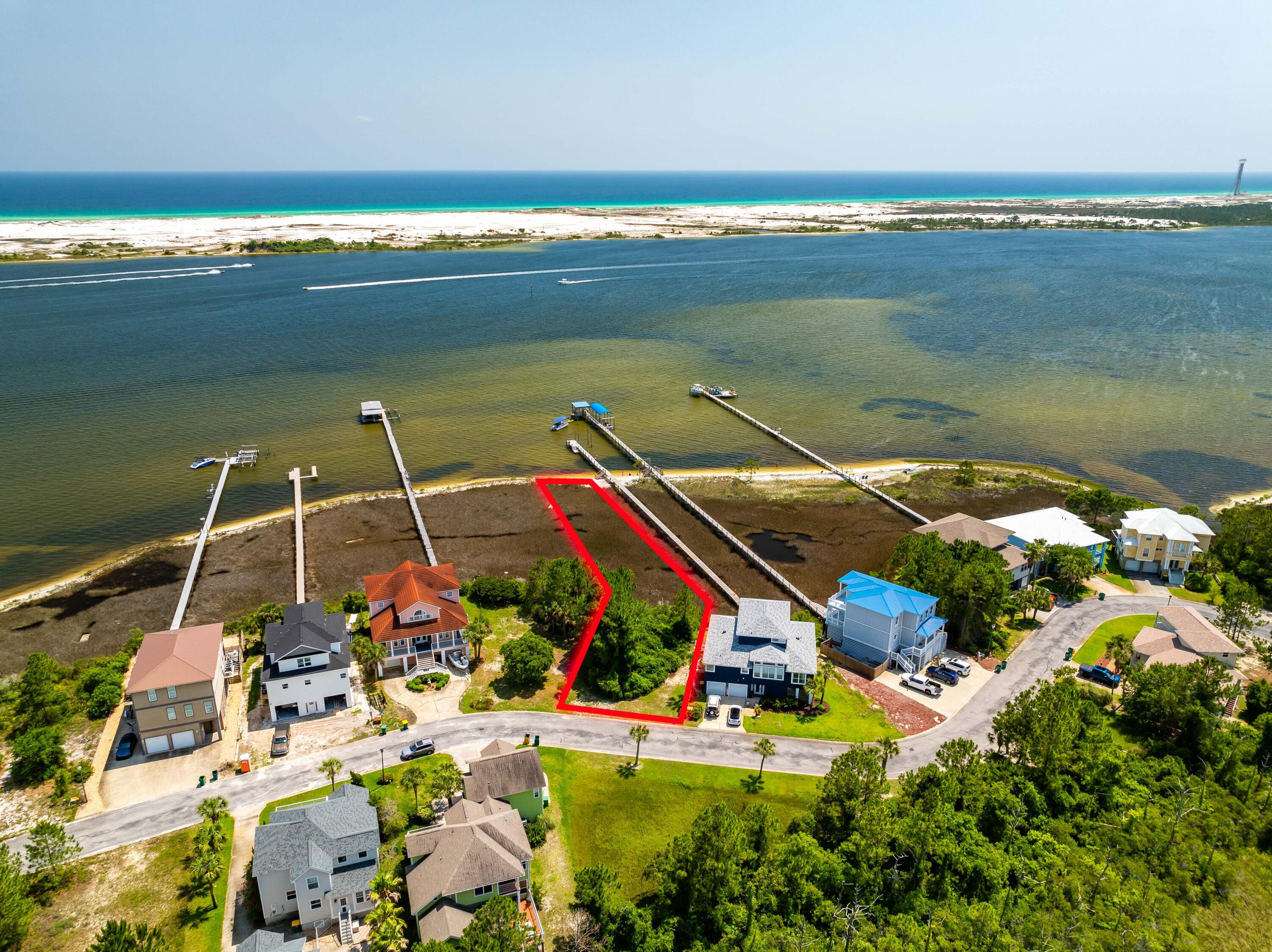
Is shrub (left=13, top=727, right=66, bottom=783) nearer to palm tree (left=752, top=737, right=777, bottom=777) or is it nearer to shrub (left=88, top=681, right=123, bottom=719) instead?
shrub (left=88, top=681, right=123, bottom=719)

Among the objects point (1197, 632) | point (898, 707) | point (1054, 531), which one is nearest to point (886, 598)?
point (898, 707)

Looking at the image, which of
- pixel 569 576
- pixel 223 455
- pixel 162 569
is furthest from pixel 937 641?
pixel 223 455

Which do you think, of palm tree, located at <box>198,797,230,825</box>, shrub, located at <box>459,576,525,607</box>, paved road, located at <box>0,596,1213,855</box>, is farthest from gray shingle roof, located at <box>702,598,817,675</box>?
palm tree, located at <box>198,797,230,825</box>

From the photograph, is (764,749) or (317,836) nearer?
(317,836)

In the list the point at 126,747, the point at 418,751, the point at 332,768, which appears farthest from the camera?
the point at 126,747

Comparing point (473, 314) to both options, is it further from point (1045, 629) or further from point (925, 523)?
point (1045, 629)

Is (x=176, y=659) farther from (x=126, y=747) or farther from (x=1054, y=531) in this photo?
(x=1054, y=531)
